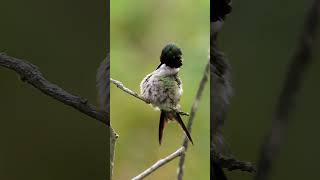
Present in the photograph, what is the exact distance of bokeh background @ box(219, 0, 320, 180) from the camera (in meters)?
2.26

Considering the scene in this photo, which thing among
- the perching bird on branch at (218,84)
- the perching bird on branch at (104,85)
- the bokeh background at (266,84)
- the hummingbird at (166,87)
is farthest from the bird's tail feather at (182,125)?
the perching bird on branch at (104,85)

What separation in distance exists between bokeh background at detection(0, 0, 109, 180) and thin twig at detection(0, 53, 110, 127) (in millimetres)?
22

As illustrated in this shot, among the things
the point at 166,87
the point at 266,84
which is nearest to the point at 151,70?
the point at 166,87

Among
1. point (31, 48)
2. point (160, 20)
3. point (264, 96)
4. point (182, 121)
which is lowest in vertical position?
point (182, 121)

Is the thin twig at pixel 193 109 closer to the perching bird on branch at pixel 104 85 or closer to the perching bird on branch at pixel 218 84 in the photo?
the perching bird on branch at pixel 218 84

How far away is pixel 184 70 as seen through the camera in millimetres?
2336

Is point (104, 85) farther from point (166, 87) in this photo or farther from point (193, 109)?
point (193, 109)

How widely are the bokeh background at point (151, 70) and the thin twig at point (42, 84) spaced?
144 millimetres

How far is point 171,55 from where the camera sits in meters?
2.31

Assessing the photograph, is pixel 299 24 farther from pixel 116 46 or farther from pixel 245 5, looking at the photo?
pixel 116 46

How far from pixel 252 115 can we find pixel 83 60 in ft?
2.89

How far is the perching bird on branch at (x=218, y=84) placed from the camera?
90.0 inches

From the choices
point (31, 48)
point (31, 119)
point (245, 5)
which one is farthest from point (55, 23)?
point (245, 5)

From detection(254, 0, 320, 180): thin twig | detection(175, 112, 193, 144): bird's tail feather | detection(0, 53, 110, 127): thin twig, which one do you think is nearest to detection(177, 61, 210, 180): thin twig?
detection(175, 112, 193, 144): bird's tail feather
